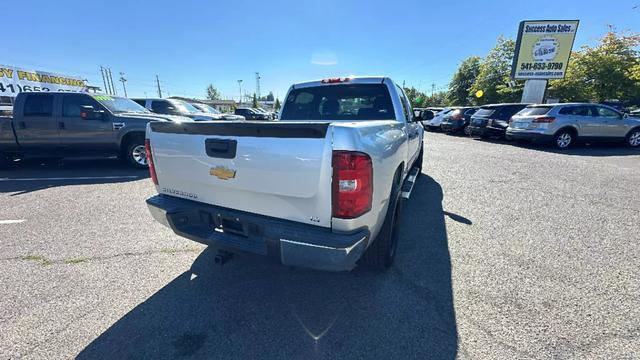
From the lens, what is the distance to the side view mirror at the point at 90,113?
684 centimetres

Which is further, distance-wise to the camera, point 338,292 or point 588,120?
point 588,120

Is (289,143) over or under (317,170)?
over

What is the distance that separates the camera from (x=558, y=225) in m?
4.09

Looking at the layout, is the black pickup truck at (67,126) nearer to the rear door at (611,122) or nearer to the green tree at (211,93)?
the rear door at (611,122)

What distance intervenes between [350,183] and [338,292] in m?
1.27

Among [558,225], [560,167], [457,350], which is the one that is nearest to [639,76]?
[560,167]

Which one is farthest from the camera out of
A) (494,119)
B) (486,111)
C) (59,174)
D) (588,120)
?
(486,111)

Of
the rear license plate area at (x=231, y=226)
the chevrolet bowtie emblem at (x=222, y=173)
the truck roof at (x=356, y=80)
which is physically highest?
the truck roof at (x=356, y=80)

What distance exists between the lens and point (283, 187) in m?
2.05

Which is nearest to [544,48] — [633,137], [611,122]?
[633,137]

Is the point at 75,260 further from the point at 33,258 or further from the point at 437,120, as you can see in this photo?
the point at 437,120

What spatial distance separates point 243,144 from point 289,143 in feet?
1.35

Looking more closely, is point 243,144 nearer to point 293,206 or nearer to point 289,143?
point 289,143

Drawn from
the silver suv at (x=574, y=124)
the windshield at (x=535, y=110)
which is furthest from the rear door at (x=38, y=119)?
the windshield at (x=535, y=110)
